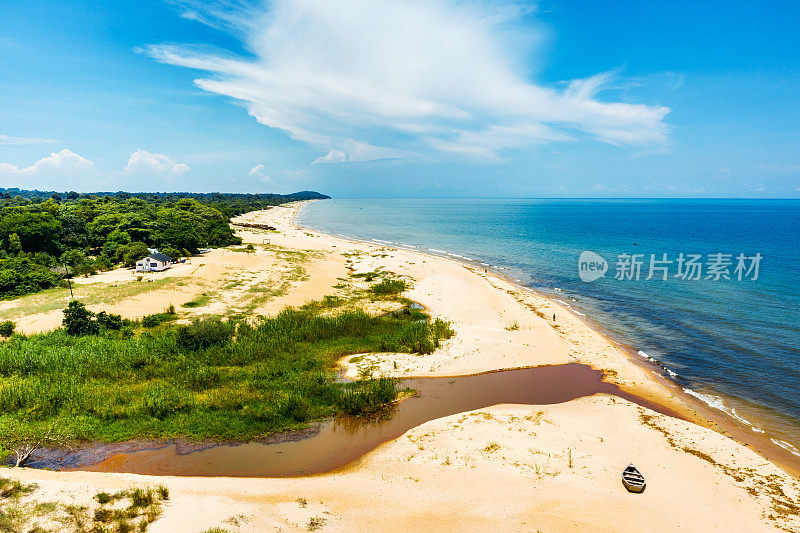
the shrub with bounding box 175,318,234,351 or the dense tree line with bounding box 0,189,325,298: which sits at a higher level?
the dense tree line with bounding box 0,189,325,298

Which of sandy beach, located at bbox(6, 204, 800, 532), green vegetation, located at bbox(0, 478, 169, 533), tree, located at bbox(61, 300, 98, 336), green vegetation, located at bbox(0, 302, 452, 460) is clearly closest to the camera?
green vegetation, located at bbox(0, 478, 169, 533)

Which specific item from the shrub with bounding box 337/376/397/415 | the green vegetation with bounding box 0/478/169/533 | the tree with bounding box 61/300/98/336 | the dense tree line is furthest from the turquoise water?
the dense tree line

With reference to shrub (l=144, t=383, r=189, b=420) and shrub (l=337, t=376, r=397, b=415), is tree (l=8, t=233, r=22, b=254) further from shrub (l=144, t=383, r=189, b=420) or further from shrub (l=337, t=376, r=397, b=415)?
shrub (l=337, t=376, r=397, b=415)

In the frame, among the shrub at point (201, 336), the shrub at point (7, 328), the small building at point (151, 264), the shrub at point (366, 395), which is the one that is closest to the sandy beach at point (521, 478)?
the shrub at point (7, 328)

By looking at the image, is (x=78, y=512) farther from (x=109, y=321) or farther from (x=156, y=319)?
(x=156, y=319)

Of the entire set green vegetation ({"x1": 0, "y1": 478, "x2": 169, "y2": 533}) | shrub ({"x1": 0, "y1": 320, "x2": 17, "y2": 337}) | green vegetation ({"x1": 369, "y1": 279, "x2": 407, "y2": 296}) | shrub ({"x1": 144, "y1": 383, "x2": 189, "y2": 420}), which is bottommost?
shrub ({"x1": 144, "y1": 383, "x2": 189, "y2": 420})

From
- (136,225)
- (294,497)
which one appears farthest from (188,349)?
(136,225)

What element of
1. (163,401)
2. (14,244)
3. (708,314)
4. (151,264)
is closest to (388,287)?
(163,401)
